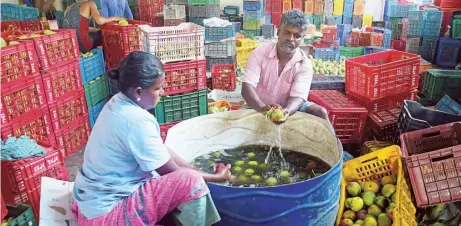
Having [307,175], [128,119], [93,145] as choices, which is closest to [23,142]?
[93,145]

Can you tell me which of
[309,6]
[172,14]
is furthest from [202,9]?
[309,6]

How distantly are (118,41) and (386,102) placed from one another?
10.8 ft

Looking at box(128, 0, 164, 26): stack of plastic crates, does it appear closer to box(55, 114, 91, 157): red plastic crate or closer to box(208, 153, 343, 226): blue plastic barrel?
box(55, 114, 91, 157): red plastic crate

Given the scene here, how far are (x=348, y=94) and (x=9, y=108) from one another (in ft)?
10.9

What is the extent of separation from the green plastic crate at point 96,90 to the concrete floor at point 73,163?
651 mm

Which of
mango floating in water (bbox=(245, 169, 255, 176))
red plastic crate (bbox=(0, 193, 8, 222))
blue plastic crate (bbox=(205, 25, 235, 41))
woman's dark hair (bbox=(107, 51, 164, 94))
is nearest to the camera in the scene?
woman's dark hair (bbox=(107, 51, 164, 94))

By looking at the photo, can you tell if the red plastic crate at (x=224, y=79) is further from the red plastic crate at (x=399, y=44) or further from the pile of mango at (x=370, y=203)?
the red plastic crate at (x=399, y=44)

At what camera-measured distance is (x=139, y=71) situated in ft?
6.16

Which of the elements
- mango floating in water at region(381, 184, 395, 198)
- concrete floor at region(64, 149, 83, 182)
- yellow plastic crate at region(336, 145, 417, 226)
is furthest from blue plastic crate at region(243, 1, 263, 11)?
mango floating in water at region(381, 184, 395, 198)

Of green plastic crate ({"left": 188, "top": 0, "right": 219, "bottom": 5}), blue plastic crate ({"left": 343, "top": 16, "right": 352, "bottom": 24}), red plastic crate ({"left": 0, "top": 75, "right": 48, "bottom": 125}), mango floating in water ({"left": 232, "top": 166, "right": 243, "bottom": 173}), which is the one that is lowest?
mango floating in water ({"left": 232, "top": 166, "right": 243, "bottom": 173})

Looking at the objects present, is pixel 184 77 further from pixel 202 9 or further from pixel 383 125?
pixel 202 9

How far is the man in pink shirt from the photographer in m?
3.12

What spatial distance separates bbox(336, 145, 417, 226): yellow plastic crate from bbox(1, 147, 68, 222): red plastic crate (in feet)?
7.10

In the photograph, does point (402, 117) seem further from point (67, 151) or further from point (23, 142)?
point (67, 151)
